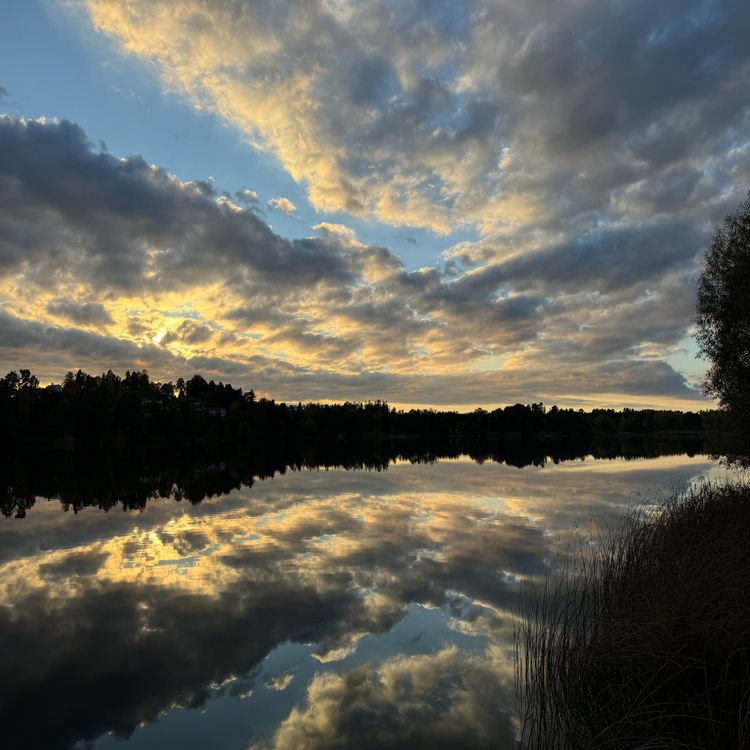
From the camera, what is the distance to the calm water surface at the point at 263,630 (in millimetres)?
9305

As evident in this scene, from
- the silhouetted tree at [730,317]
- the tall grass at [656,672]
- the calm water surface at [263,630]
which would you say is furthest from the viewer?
the silhouetted tree at [730,317]

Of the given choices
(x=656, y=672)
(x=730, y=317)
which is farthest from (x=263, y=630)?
(x=730, y=317)

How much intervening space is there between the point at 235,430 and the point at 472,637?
500ft

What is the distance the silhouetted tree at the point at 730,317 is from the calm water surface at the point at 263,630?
34.8ft

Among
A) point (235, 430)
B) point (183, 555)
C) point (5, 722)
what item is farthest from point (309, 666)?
point (235, 430)

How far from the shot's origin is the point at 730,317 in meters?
30.9

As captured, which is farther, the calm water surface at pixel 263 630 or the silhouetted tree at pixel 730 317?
the silhouetted tree at pixel 730 317

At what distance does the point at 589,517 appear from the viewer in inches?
1135

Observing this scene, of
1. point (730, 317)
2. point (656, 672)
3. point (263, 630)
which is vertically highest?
point (730, 317)

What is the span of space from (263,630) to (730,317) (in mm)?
30796

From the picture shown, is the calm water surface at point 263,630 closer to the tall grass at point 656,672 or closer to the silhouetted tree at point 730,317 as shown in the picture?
the tall grass at point 656,672

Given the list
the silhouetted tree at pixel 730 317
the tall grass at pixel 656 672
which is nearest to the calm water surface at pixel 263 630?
the tall grass at pixel 656 672

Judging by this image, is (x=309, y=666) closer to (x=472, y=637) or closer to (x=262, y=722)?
(x=262, y=722)

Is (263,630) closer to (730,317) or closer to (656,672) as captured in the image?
(656,672)
